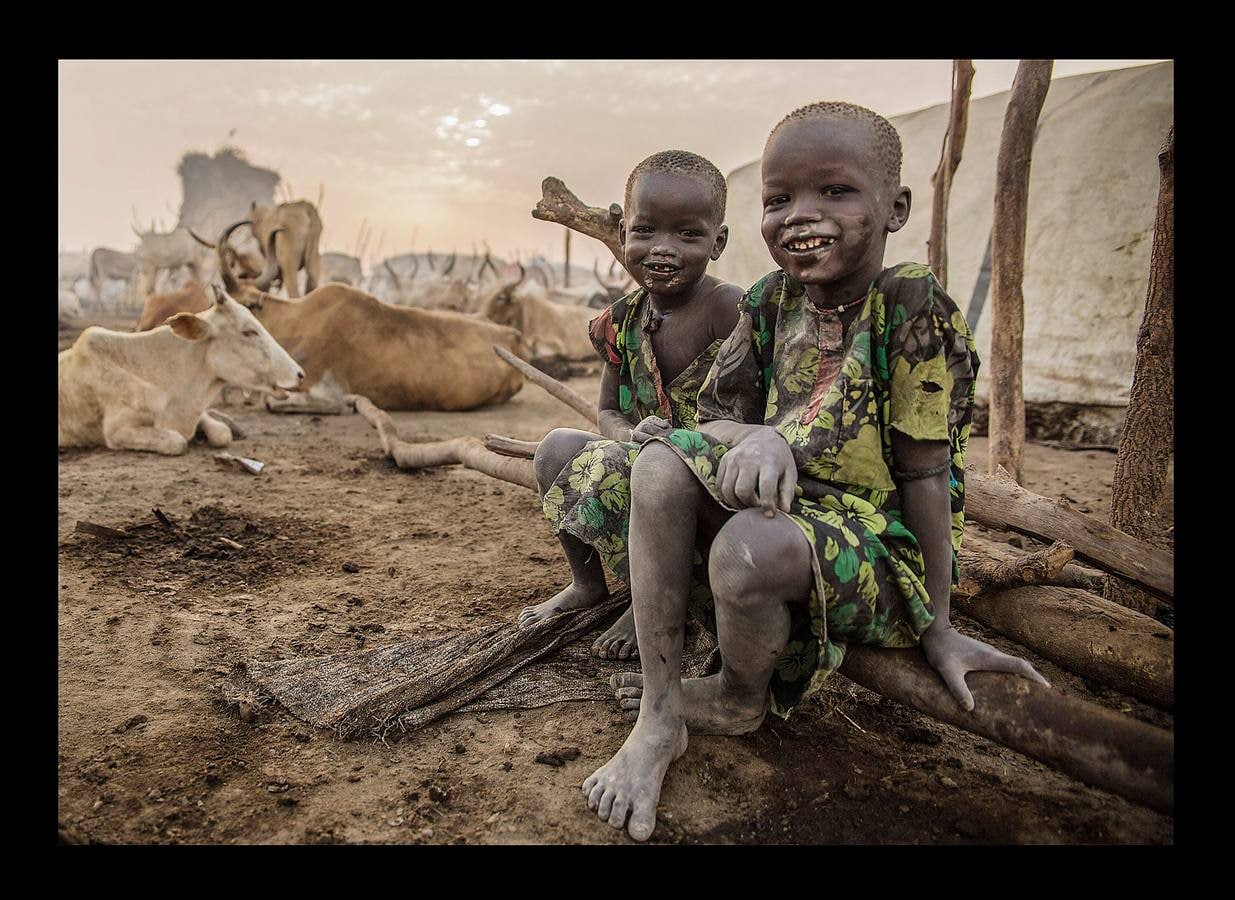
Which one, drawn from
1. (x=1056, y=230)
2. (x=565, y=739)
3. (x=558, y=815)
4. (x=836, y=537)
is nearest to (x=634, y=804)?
(x=558, y=815)

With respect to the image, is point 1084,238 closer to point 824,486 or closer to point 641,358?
point 641,358

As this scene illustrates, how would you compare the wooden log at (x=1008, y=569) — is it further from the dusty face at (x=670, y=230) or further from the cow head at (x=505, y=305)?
the cow head at (x=505, y=305)

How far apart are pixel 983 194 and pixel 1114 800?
559 cm

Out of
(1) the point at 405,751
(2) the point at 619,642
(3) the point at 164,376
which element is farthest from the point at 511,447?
(3) the point at 164,376

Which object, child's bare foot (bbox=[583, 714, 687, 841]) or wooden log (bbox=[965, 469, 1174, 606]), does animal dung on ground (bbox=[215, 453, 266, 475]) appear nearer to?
child's bare foot (bbox=[583, 714, 687, 841])

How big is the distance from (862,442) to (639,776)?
30.9 inches

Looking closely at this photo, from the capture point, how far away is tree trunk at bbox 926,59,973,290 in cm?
388

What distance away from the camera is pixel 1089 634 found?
73.2 inches

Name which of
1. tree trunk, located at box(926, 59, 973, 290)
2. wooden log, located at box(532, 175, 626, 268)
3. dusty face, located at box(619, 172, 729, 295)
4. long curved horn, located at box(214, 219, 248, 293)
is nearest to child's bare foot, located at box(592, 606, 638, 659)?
dusty face, located at box(619, 172, 729, 295)

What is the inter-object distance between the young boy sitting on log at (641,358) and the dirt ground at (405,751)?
35cm

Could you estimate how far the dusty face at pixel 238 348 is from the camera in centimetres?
487

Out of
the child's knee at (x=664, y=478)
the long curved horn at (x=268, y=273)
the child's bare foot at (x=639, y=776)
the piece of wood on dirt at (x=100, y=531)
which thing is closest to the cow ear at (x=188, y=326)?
the piece of wood on dirt at (x=100, y=531)

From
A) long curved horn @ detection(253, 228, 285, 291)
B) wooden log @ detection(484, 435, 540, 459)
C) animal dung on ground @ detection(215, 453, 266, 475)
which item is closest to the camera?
wooden log @ detection(484, 435, 540, 459)

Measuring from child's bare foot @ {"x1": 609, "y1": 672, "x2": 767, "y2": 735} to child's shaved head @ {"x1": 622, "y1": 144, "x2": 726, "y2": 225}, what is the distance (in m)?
1.20
